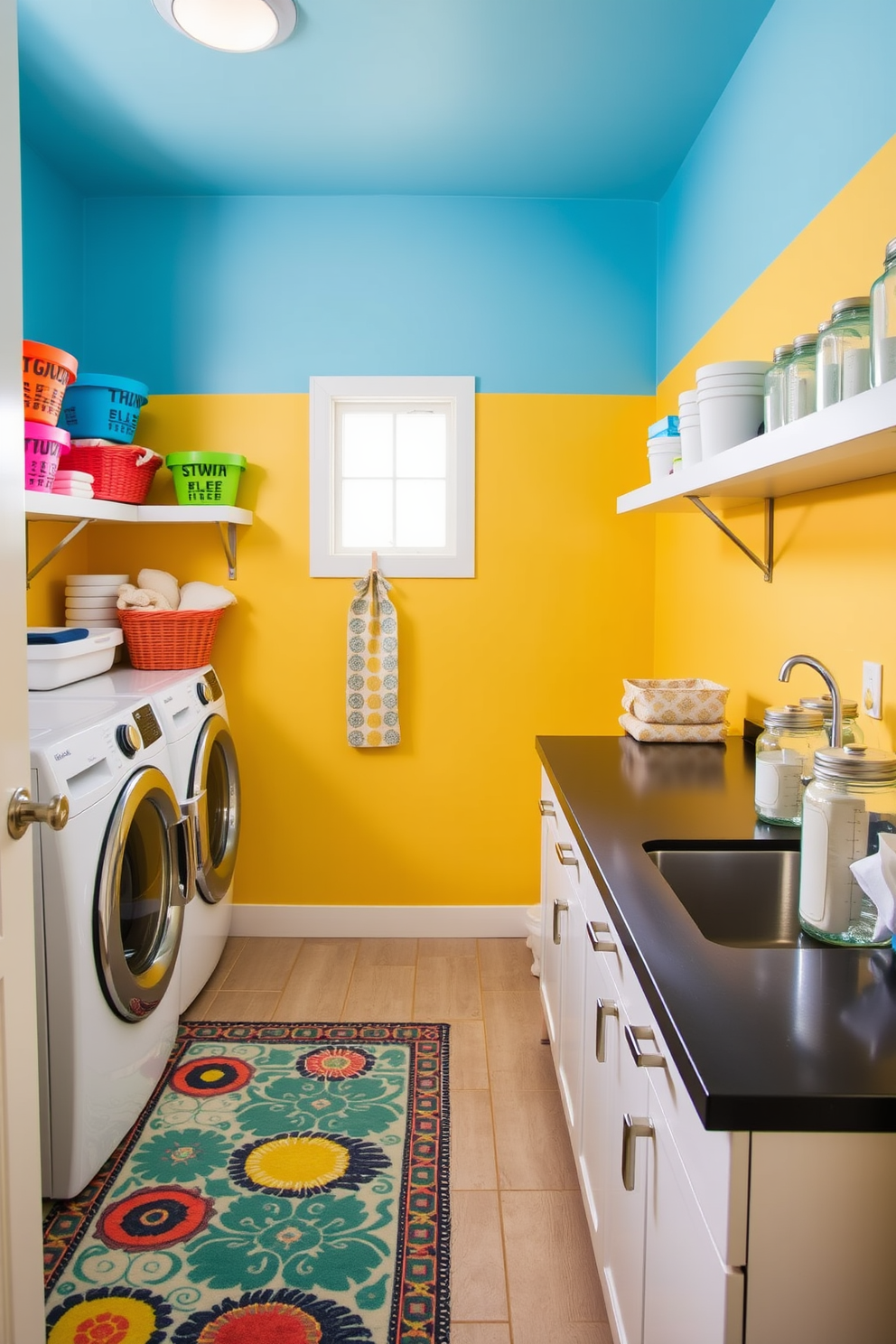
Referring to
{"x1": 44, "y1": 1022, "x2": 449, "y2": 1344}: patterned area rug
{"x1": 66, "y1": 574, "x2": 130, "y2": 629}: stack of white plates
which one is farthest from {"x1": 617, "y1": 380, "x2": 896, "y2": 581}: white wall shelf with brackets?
{"x1": 66, "y1": 574, "x2": 130, "y2": 629}: stack of white plates

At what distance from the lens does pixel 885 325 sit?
3.99 feet

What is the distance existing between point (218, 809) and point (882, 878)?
249 cm

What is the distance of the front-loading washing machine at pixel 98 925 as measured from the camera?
1946 mm

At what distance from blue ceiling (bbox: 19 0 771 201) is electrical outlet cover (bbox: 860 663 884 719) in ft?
5.24

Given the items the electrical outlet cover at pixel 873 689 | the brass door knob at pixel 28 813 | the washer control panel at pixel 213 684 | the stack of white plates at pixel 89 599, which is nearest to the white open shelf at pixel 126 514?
the stack of white plates at pixel 89 599

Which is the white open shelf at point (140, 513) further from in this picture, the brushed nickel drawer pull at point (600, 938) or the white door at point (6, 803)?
the brushed nickel drawer pull at point (600, 938)

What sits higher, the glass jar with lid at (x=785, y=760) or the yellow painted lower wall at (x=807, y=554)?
the yellow painted lower wall at (x=807, y=554)

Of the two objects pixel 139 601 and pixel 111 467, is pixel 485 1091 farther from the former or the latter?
pixel 111 467

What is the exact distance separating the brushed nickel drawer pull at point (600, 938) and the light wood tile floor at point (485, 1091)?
74 centimetres

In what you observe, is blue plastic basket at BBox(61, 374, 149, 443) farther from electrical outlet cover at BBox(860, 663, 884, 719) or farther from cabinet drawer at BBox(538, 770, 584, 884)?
electrical outlet cover at BBox(860, 663, 884, 719)

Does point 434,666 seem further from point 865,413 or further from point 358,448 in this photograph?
point 865,413

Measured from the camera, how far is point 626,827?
1729mm

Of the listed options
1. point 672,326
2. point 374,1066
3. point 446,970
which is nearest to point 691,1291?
point 374,1066

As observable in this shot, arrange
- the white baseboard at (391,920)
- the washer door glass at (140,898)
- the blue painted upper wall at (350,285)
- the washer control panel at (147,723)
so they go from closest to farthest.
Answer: the washer door glass at (140,898), the washer control panel at (147,723), the blue painted upper wall at (350,285), the white baseboard at (391,920)
